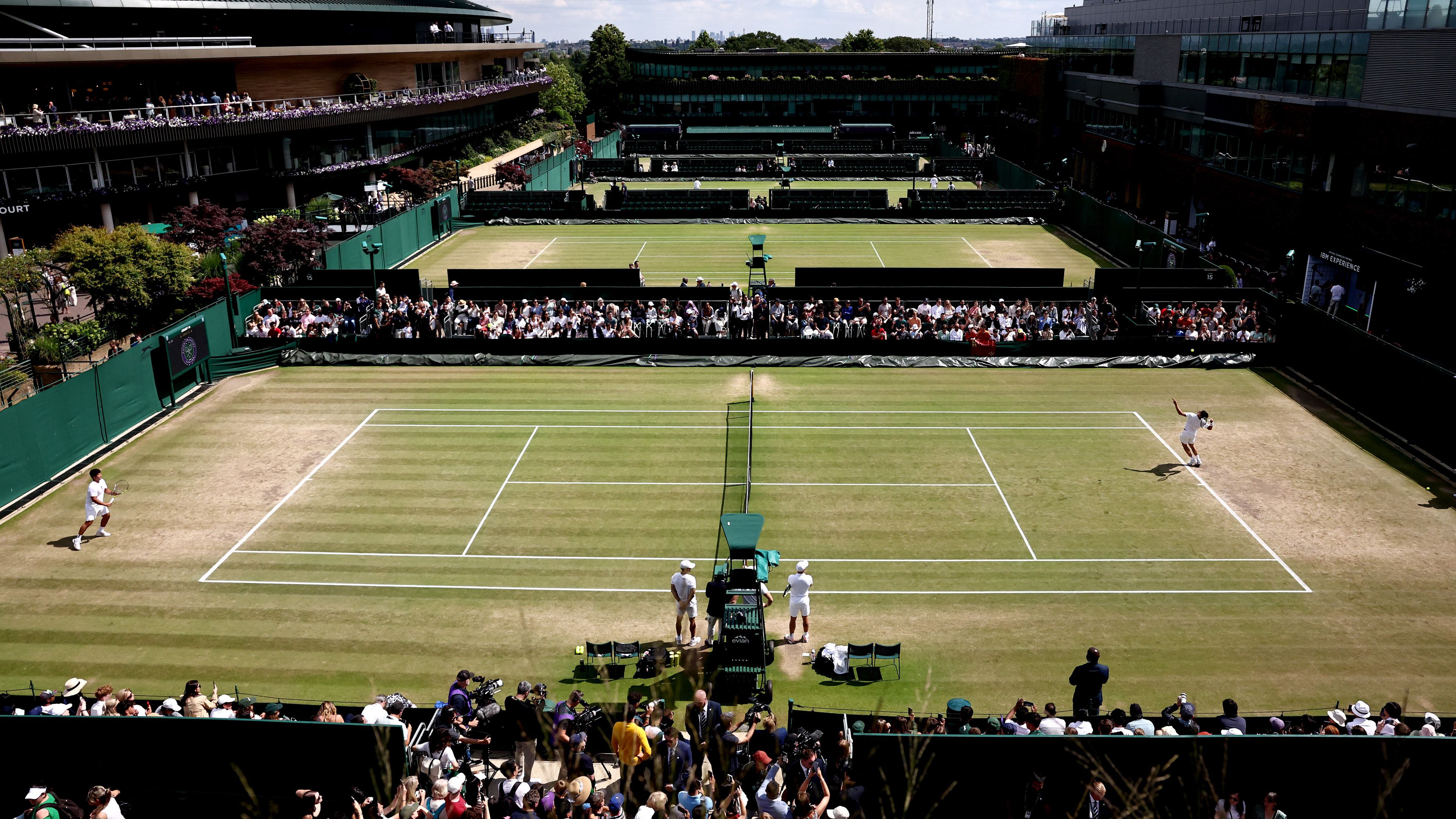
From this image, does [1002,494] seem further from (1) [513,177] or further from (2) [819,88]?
(2) [819,88]

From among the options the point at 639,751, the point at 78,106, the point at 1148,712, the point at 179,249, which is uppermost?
the point at 78,106

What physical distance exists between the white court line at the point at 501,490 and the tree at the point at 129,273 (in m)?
15.9

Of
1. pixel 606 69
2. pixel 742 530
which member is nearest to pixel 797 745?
pixel 742 530

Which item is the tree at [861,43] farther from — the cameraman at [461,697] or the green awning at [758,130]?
the cameraman at [461,697]

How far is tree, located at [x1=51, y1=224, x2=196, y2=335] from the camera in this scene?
31.8 meters

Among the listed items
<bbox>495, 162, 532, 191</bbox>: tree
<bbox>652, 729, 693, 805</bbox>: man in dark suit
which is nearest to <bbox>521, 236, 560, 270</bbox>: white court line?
<bbox>495, 162, 532, 191</bbox>: tree

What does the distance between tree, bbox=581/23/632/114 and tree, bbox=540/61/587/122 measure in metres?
4.55

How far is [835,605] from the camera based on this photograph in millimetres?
17672

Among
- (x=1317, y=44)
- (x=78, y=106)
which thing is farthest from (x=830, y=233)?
(x=78, y=106)

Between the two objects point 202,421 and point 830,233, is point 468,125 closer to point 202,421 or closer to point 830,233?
point 830,233

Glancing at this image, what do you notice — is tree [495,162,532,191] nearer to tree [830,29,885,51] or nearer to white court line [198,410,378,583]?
white court line [198,410,378,583]

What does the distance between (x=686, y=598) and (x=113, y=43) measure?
51.0m

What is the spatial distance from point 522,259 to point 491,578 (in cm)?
3063

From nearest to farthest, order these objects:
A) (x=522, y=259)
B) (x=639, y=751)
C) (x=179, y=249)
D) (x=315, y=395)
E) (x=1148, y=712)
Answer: (x=639, y=751)
(x=1148, y=712)
(x=315, y=395)
(x=179, y=249)
(x=522, y=259)
